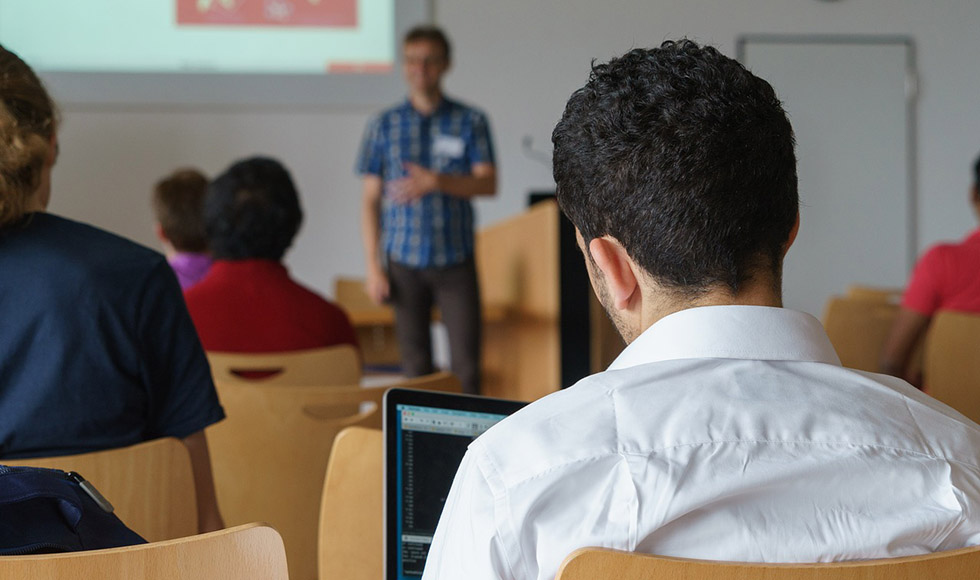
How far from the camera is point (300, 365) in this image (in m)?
2.01

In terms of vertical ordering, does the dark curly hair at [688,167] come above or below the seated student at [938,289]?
above

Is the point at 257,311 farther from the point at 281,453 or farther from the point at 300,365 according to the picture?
the point at 281,453

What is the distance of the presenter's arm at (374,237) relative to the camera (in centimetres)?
374

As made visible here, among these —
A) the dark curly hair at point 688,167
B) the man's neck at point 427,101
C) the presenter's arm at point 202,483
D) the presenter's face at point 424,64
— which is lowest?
the presenter's arm at point 202,483

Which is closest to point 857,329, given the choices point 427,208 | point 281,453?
point 427,208

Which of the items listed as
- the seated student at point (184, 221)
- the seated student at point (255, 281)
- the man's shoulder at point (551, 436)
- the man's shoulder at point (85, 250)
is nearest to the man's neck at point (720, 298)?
the man's shoulder at point (551, 436)

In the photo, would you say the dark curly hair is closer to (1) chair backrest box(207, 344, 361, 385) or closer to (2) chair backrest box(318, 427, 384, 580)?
(2) chair backrest box(318, 427, 384, 580)

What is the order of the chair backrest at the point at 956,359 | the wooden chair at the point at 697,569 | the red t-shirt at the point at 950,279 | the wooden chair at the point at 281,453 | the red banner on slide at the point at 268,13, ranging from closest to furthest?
the wooden chair at the point at 697,569
the wooden chair at the point at 281,453
the chair backrest at the point at 956,359
the red t-shirt at the point at 950,279
the red banner on slide at the point at 268,13

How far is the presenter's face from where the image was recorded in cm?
362

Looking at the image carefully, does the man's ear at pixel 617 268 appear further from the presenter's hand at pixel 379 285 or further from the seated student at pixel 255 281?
the presenter's hand at pixel 379 285

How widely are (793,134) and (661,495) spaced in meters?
0.36

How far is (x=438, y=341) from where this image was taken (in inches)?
230

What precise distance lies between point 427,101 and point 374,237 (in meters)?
0.56

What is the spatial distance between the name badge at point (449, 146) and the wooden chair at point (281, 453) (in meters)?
2.18
